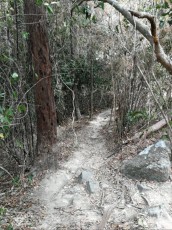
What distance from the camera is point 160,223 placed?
2680 mm

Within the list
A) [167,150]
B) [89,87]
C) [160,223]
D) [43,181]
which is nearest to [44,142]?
[43,181]

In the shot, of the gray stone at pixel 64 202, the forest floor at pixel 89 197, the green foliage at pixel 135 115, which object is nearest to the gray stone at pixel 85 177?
the forest floor at pixel 89 197

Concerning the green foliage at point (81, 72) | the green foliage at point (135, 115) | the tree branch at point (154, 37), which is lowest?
the green foliage at point (135, 115)

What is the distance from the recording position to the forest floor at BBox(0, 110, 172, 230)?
282 cm

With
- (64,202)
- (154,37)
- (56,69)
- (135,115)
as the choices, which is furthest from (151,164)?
(56,69)

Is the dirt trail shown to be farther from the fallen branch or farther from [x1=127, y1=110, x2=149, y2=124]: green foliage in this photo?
[x1=127, y1=110, x2=149, y2=124]: green foliage

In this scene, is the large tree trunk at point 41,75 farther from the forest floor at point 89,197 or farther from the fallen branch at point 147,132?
the fallen branch at point 147,132

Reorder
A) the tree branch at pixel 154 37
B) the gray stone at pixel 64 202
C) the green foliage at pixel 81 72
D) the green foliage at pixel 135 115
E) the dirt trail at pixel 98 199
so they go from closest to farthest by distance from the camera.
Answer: the tree branch at pixel 154 37, the dirt trail at pixel 98 199, the gray stone at pixel 64 202, the green foliage at pixel 135 115, the green foliage at pixel 81 72

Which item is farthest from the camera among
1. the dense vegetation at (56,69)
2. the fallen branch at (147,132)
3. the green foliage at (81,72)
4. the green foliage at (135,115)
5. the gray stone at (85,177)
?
the green foliage at (81,72)

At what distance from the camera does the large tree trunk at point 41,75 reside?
3864mm

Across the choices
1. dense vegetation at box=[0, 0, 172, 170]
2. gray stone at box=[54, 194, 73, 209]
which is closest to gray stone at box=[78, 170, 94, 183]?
gray stone at box=[54, 194, 73, 209]

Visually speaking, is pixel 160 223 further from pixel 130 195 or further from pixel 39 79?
pixel 39 79

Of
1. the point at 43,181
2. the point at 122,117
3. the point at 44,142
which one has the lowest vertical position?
the point at 43,181

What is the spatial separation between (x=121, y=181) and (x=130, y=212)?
2.01 ft
